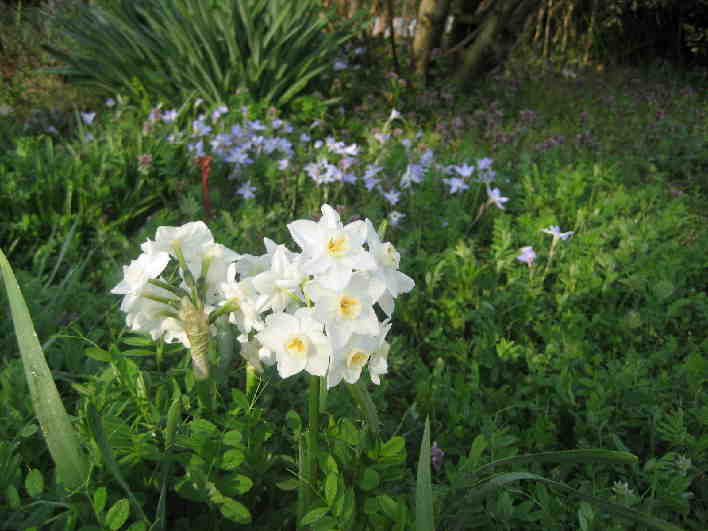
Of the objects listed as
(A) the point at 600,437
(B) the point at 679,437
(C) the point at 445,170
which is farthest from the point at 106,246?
(B) the point at 679,437

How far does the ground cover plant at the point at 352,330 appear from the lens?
0.92 metres

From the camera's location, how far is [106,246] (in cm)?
232

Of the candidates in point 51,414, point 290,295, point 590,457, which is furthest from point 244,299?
point 590,457

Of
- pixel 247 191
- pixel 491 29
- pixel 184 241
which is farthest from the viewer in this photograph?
pixel 491 29

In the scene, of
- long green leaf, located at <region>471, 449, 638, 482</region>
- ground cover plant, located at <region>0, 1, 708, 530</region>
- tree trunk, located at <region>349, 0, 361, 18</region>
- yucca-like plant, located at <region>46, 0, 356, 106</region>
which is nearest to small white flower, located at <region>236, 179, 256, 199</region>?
ground cover plant, located at <region>0, 1, 708, 530</region>

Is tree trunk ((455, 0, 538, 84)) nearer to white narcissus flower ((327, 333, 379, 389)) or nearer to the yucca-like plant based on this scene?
the yucca-like plant

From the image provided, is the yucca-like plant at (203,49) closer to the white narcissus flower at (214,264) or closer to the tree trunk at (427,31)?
the tree trunk at (427,31)

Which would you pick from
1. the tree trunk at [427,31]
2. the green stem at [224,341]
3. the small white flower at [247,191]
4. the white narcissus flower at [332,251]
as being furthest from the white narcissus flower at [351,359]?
the tree trunk at [427,31]

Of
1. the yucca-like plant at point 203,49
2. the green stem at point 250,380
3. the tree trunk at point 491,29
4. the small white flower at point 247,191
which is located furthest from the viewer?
the tree trunk at point 491,29

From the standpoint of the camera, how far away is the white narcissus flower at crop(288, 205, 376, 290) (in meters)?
0.83

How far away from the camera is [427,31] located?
15.5ft

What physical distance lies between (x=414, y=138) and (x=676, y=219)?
1.56 meters

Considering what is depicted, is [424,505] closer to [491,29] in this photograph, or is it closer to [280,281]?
[280,281]

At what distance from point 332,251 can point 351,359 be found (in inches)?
6.6
